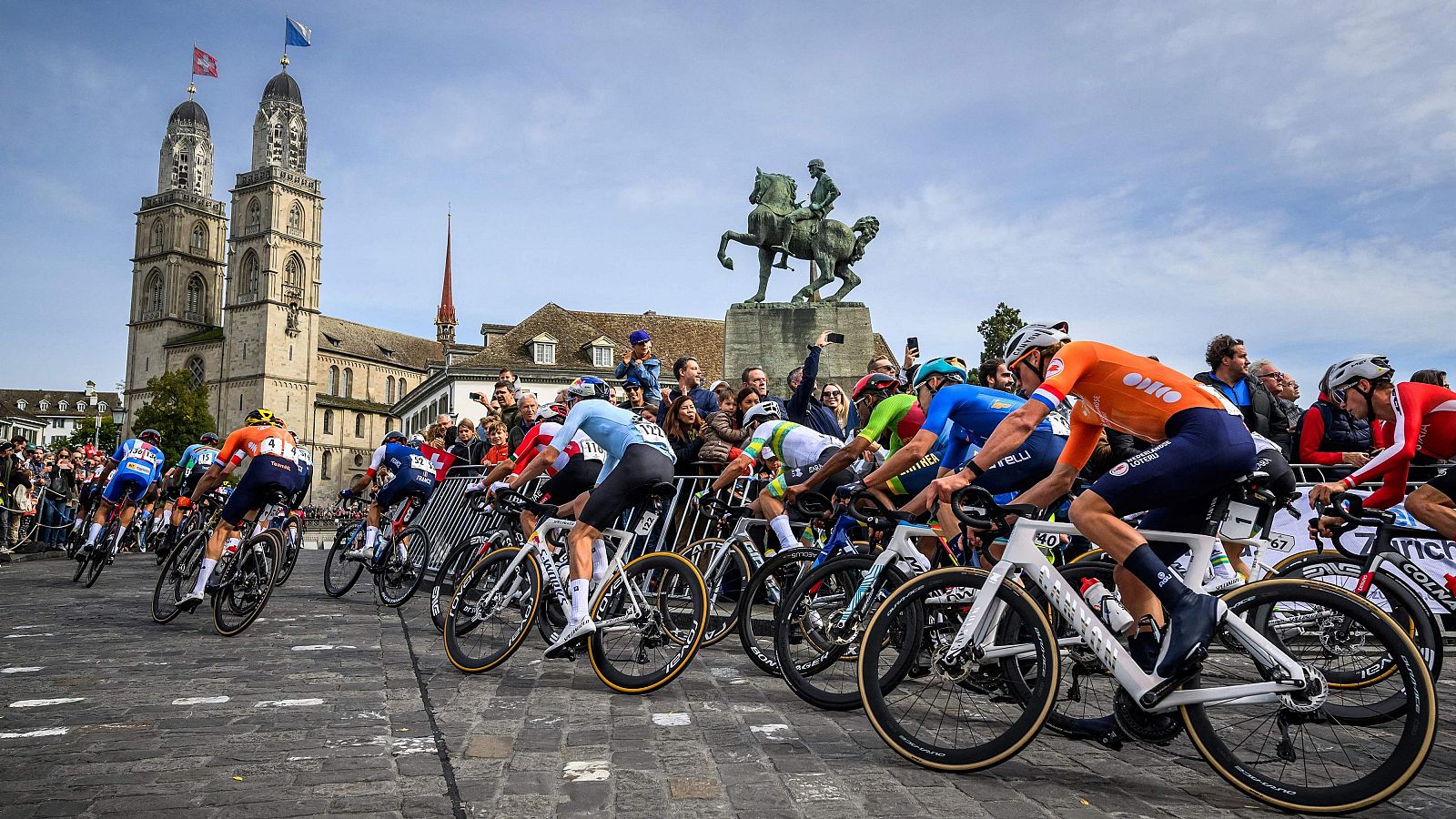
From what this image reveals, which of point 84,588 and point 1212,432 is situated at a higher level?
point 1212,432

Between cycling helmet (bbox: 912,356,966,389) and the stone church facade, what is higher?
the stone church facade

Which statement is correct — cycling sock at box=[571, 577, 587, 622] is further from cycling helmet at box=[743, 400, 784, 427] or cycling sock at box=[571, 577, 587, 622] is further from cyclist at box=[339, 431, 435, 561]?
cyclist at box=[339, 431, 435, 561]

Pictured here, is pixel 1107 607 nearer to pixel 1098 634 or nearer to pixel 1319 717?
pixel 1098 634

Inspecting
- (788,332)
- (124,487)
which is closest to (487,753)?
(124,487)

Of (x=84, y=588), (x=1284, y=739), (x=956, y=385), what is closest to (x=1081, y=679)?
(x=1284, y=739)

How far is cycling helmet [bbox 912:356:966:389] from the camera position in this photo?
720 centimetres

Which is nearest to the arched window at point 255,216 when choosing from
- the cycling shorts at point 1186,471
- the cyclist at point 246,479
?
the cyclist at point 246,479

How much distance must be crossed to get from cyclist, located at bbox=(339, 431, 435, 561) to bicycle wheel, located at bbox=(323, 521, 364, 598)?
159 mm

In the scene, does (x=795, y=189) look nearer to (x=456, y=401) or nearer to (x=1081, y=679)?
(x=1081, y=679)

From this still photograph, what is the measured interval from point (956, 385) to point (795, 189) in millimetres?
13408

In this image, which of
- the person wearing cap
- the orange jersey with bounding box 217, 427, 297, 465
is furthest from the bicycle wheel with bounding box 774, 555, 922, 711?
the person wearing cap

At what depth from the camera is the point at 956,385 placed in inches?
252

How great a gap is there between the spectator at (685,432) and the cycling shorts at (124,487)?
8469mm

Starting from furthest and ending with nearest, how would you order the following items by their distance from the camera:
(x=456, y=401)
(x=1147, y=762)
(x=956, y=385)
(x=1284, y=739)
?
(x=456, y=401) → (x=956, y=385) → (x=1147, y=762) → (x=1284, y=739)
